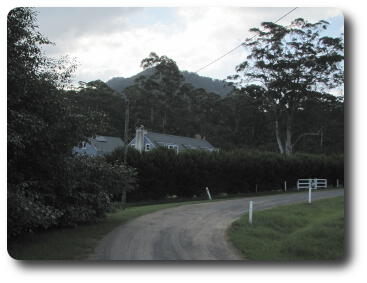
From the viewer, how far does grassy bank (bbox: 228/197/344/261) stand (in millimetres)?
7169

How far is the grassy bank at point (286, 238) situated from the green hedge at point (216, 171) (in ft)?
25.8

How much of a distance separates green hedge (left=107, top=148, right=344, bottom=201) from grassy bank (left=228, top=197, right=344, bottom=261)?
785 cm

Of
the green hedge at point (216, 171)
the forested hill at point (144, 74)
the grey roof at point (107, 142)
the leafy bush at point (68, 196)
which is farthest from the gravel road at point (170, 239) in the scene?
the grey roof at point (107, 142)

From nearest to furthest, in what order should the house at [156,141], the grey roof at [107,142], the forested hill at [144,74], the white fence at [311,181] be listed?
the forested hill at [144,74] → the white fence at [311,181] → the house at [156,141] → the grey roof at [107,142]

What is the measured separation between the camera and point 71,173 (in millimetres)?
8891

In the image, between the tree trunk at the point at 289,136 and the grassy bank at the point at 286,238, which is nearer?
the grassy bank at the point at 286,238

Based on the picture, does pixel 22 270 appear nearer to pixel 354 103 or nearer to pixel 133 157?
pixel 354 103

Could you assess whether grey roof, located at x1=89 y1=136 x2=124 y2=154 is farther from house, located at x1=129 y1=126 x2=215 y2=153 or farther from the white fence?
the white fence

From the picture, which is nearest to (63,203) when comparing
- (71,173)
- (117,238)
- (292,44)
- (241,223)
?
(71,173)

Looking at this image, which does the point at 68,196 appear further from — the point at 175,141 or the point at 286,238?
the point at 175,141

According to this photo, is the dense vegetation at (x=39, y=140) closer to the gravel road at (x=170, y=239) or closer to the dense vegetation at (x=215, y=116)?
the gravel road at (x=170, y=239)

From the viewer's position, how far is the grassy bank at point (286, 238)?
717cm

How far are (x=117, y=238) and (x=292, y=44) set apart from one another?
874 inches

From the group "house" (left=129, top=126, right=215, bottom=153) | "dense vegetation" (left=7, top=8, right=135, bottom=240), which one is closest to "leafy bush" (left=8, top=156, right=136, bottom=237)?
"dense vegetation" (left=7, top=8, right=135, bottom=240)
